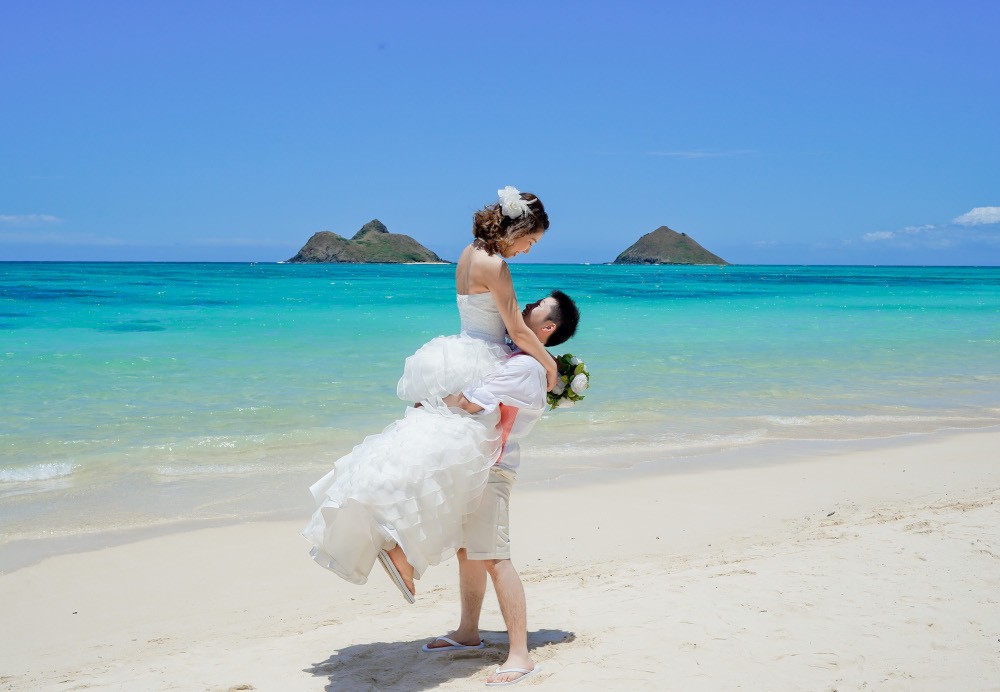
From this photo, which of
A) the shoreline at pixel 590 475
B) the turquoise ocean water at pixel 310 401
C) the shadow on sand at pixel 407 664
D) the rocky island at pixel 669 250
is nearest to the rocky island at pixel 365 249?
the rocky island at pixel 669 250

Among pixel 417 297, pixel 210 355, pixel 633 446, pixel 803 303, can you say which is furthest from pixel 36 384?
pixel 803 303

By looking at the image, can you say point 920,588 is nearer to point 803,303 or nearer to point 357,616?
point 357,616

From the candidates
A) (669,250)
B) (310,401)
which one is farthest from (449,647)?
(669,250)

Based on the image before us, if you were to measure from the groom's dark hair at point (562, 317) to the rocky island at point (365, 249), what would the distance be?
141 metres

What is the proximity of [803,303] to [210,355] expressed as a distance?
33.2 metres

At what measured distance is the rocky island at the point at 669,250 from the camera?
157 metres

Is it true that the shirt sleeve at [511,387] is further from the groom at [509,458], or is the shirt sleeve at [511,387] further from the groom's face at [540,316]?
the groom's face at [540,316]

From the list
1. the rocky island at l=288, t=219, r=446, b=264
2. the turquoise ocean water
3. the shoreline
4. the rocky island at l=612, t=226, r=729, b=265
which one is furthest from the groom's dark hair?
the rocky island at l=612, t=226, r=729, b=265

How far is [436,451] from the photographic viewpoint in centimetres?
329

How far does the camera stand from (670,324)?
26.4m

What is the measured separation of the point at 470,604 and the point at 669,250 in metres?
157

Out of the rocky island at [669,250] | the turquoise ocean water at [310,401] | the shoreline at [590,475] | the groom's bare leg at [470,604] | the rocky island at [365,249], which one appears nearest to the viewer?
the groom's bare leg at [470,604]

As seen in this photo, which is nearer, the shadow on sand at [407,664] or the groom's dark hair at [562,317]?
the shadow on sand at [407,664]

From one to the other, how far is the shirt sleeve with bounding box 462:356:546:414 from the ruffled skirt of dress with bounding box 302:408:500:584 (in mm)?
114
